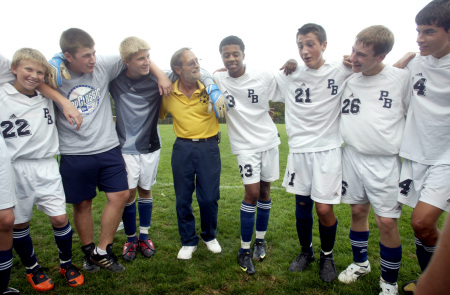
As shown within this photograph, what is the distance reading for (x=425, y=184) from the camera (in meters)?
2.58

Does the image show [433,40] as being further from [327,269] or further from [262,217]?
[262,217]

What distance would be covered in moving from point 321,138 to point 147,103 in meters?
2.09

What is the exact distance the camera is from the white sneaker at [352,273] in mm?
3214

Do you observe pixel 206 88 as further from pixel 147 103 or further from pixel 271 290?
pixel 271 290

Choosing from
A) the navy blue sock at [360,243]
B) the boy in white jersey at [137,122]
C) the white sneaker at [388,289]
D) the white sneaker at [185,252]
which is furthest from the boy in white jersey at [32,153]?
the white sneaker at [388,289]

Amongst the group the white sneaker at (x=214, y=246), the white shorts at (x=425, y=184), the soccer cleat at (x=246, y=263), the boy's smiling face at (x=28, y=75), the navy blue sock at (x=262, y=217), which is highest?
the boy's smiling face at (x=28, y=75)

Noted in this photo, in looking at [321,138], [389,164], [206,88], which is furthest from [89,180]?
[389,164]

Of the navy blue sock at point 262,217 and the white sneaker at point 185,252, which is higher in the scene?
the navy blue sock at point 262,217

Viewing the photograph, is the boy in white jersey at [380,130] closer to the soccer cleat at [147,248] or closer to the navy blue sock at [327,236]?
the navy blue sock at [327,236]

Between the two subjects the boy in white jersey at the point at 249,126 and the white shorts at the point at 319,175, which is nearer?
the white shorts at the point at 319,175

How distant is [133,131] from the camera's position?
378 centimetres

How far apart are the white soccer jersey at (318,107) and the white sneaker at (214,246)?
1585 millimetres

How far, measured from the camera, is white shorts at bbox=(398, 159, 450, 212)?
2.46 m

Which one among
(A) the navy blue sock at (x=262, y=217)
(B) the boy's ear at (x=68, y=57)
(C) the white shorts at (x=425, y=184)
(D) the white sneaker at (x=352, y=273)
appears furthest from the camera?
(A) the navy blue sock at (x=262, y=217)
